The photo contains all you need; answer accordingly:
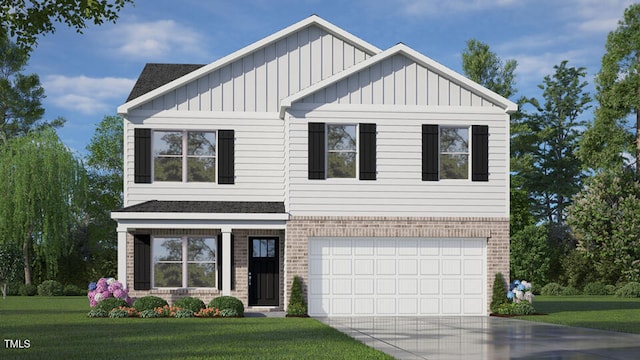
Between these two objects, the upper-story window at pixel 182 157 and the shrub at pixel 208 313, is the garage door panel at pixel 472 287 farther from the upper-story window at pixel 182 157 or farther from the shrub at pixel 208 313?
the upper-story window at pixel 182 157

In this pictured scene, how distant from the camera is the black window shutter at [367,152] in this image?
24.1 m

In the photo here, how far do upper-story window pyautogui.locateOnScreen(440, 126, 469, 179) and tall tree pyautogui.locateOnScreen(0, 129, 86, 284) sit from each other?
82.1 feet

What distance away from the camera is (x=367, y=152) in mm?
24141

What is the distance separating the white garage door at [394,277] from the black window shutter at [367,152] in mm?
1868

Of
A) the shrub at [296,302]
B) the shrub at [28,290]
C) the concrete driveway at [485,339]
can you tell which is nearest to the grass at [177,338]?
the concrete driveway at [485,339]

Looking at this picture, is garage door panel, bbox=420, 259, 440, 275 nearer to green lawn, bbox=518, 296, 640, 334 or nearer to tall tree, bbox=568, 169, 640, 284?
green lawn, bbox=518, 296, 640, 334

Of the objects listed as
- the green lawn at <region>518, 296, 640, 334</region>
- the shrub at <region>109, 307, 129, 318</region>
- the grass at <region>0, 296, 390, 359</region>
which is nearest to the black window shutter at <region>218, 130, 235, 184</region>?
the shrub at <region>109, 307, 129, 318</region>

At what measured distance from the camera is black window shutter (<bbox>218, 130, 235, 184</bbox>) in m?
25.8

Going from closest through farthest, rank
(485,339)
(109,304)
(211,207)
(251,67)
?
(485,339)
(109,304)
(211,207)
(251,67)

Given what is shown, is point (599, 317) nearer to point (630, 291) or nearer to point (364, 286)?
point (364, 286)

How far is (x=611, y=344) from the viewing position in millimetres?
15102

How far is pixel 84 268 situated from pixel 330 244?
25029 millimetres

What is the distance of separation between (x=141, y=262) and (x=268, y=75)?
22.8 ft

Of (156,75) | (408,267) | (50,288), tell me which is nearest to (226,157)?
(156,75)
